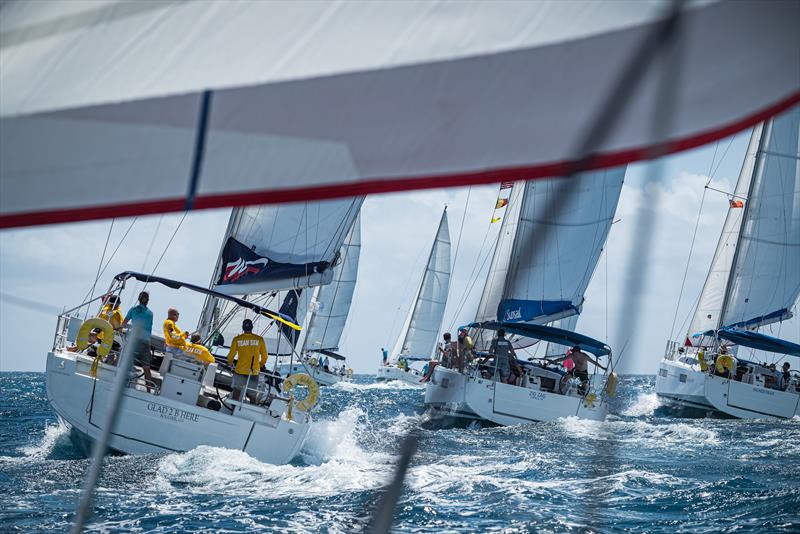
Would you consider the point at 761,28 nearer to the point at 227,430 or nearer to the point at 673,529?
the point at 673,529

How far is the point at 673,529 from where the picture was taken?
7.88 meters

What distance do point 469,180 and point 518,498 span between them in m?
7.73

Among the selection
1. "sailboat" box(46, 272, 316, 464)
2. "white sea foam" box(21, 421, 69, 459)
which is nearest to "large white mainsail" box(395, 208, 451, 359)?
"white sea foam" box(21, 421, 69, 459)

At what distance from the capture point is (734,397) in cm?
2211

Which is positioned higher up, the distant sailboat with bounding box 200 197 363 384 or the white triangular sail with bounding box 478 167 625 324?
the white triangular sail with bounding box 478 167 625 324

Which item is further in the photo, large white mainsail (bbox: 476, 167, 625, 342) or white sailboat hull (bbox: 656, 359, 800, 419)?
white sailboat hull (bbox: 656, 359, 800, 419)

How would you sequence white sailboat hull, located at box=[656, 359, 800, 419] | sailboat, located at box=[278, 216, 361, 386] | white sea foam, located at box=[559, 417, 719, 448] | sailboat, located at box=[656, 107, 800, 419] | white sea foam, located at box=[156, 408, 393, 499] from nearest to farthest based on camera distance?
white sea foam, located at box=[156, 408, 393, 499]
white sea foam, located at box=[559, 417, 719, 448]
white sailboat hull, located at box=[656, 359, 800, 419]
sailboat, located at box=[656, 107, 800, 419]
sailboat, located at box=[278, 216, 361, 386]

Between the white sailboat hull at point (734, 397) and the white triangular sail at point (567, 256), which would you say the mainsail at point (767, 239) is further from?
the white triangular sail at point (567, 256)

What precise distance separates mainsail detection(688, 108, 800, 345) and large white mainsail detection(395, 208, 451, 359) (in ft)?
66.8

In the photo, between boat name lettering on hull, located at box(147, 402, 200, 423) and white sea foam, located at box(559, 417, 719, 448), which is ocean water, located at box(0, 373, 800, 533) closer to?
boat name lettering on hull, located at box(147, 402, 200, 423)

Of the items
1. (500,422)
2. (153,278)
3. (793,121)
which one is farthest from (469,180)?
(793,121)

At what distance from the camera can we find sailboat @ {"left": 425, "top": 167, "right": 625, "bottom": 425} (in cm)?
1759

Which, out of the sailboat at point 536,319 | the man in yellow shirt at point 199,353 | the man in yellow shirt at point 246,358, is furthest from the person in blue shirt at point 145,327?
the sailboat at point 536,319

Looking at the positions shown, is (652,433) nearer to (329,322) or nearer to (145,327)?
(145,327)
